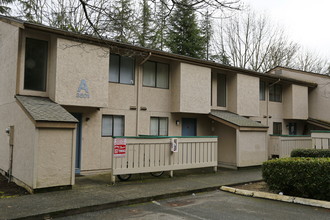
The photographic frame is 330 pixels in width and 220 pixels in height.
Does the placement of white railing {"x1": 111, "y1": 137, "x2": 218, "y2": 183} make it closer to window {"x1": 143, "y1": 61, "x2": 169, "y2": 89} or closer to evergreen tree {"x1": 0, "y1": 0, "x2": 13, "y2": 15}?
window {"x1": 143, "y1": 61, "x2": 169, "y2": 89}

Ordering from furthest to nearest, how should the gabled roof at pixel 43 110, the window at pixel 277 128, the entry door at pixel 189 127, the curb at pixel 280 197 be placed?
the window at pixel 277 128 < the entry door at pixel 189 127 < the gabled roof at pixel 43 110 < the curb at pixel 280 197

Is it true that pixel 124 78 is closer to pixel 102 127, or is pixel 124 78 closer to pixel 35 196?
pixel 102 127

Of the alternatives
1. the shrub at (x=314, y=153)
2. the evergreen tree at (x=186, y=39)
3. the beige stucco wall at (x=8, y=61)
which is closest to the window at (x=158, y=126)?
the shrub at (x=314, y=153)

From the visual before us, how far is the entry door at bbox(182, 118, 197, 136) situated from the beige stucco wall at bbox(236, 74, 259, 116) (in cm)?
262

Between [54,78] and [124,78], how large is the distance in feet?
10.6

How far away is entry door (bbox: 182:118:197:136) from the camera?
13.9 m

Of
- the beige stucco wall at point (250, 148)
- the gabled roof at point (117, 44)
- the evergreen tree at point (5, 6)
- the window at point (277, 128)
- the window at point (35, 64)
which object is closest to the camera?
the gabled roof at point (117, 44)

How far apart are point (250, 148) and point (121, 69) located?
22.8 feet

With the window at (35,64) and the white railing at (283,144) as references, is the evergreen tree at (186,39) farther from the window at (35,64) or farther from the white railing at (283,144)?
the window at (35,64)

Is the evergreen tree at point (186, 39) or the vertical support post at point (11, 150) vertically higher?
the evergreen tree at point (186, 39)

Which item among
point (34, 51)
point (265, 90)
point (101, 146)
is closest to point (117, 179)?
point (101, 146)

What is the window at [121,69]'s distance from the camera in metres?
11.6

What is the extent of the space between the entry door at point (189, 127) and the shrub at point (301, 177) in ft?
19.7

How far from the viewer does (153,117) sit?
12711mm
